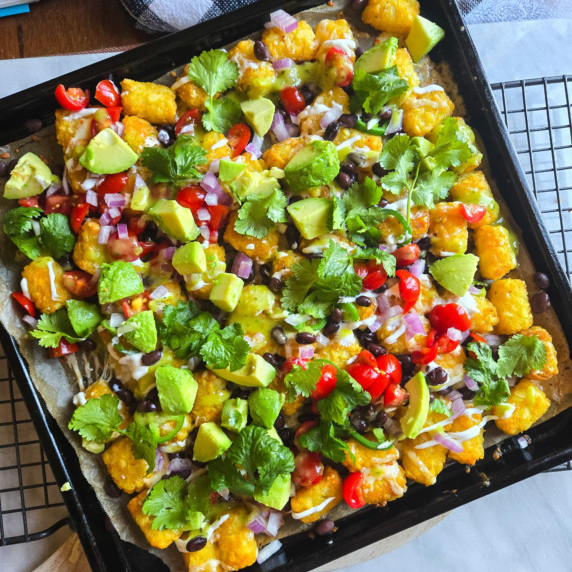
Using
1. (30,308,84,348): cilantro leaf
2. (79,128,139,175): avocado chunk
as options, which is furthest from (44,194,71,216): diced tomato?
(30,308,84,348): cilantro leaf

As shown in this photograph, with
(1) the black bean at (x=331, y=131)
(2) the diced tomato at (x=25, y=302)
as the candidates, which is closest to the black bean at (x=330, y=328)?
(1) the black bean at (x=331, y=131)

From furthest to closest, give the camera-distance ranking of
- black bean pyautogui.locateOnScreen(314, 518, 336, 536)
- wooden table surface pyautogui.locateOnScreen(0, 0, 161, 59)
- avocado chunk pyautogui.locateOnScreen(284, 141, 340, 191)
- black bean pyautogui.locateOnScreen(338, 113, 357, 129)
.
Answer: wooden table surface pyautogui.locateOnScreen(0, 0, 161, 59), black bean pyautogui.locateOnScreen(338, 113, 357, 129), black bean pyautogui.locateOnScreen(314, 518, 336, 536), avocado chunk pyautogui.locateOnScreen(284, 141, 340, 191)

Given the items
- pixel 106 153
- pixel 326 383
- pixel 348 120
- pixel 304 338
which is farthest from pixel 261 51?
pixel 326 383

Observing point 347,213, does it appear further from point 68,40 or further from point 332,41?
point 68,40

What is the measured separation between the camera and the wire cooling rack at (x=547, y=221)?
348 cm

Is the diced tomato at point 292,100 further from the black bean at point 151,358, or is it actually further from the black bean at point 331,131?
the black bean at point 151,358

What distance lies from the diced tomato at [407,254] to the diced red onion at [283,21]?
3.77 feet

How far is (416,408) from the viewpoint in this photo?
3062 mm

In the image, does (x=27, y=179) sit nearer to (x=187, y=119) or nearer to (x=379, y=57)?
(x=187, y=119)

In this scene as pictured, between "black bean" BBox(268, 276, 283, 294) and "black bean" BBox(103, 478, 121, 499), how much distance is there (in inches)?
44.5

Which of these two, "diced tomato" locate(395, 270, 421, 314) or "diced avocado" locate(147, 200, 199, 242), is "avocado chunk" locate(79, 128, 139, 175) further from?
"diced tomato" locate(395, 270, 421, 314)

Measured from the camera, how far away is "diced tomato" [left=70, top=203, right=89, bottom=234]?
3072 millimetres

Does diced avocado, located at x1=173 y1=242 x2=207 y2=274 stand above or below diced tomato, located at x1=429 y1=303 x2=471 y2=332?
above

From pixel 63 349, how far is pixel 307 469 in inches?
47.6
